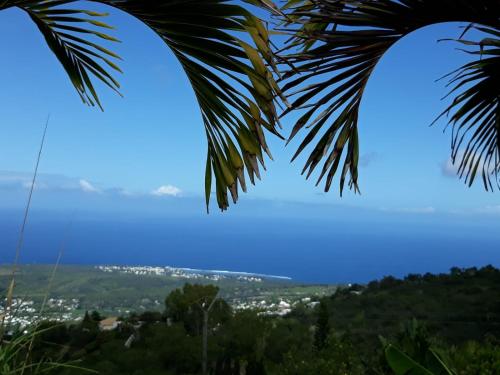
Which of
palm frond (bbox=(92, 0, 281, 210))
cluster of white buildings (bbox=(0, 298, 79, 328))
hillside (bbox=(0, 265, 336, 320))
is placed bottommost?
hillside (bbox=(0, 265, 336, 320))

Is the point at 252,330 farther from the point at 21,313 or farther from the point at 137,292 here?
the point at 137,292

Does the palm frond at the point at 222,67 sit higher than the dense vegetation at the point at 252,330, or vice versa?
the palm frond at the point at 222,67

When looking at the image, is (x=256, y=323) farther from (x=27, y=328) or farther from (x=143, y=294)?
(x=143, y=294)

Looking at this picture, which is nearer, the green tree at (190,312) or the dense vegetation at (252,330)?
the dense vegetation at (252,330)

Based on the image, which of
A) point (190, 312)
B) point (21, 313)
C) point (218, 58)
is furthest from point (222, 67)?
point (190, 312)

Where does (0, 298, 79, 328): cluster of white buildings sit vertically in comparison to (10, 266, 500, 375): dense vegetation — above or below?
above

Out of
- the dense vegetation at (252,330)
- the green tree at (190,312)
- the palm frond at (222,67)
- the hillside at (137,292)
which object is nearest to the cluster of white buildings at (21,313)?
the palm frond at (222,67)

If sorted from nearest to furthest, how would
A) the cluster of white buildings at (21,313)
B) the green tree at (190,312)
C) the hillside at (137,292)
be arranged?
the cluster of white buildings at (21,313) < the green tree at (190,312) < the hillside at (137,292)

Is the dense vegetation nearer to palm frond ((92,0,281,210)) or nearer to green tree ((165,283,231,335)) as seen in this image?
green tree ((165,283,231,335))

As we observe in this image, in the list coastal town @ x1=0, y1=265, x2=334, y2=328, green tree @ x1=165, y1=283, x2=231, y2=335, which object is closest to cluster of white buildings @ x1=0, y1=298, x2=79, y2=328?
coastal town @ x1=0, y1=265, x2=334, y2=328

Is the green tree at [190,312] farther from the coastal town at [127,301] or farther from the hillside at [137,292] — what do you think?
the hillside at [137,292]

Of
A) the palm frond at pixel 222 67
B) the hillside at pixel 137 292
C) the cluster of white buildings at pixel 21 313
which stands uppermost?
the palm frond at pixel 222 67

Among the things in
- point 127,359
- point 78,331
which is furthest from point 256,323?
point 78,331
